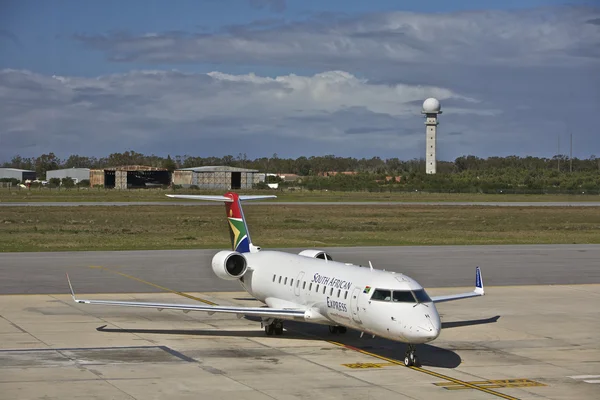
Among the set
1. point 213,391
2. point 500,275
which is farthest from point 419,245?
A: point 213,391

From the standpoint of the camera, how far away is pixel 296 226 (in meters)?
76.0

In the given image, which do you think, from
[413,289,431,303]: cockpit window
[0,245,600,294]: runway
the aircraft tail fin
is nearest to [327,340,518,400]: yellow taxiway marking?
[413,289,431,303]: cockpit window

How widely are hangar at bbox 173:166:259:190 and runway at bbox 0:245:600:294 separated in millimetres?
131056

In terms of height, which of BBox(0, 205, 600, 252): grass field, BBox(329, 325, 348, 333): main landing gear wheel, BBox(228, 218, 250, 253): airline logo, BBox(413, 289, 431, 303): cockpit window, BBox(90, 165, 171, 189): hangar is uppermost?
BBox(90, 165, 171, 189): hangar

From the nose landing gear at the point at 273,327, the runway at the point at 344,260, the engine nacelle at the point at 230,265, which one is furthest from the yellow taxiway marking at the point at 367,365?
the runway at the point at 344,260

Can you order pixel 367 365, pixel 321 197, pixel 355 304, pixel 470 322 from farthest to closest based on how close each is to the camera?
pixel 321 197
pixel 470 322
pixel 355 304
pixel 367 365

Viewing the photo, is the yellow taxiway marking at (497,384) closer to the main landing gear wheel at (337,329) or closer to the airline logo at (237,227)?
the main landing gear wheel at (337,329)

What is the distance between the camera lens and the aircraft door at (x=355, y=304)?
80.8 feet

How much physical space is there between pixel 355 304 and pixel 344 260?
2394 cm

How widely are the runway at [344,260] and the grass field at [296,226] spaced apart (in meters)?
5.30

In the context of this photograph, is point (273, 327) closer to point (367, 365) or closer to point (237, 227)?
point (367, 365)

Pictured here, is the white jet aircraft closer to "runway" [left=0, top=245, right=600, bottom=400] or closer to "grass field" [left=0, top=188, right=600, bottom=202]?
"runway" [left=0, top=245, right=600, bottom=400]

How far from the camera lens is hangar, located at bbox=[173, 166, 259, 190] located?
188 meters

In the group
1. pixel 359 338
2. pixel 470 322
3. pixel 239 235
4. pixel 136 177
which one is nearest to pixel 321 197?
pixel 136 177
